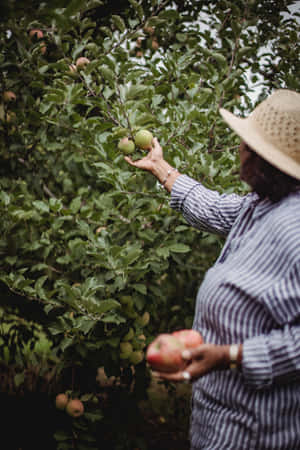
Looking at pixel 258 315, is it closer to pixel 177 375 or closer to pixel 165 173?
pixel 177 375

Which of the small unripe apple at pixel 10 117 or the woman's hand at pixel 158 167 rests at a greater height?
the woman's hand at pixel 158 167

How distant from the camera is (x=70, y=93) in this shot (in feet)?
6.05

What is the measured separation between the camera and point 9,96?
2176 millimetres

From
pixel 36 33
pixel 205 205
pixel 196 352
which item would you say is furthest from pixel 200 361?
pixel 36 33

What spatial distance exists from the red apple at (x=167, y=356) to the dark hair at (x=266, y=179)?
49 cm

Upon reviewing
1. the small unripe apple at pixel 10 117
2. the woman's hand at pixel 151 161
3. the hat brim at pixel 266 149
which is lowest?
the small unripe apple at pixel 10 117

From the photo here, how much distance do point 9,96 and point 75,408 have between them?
5.81 ft

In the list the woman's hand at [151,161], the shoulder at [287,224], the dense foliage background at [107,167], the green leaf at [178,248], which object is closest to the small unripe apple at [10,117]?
the dense foliage background at [107,167]

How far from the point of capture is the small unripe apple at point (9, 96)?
6.98 feet

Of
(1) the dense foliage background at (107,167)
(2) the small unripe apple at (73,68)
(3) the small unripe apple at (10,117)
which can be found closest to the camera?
(1) the dense foliage background at (107,167)

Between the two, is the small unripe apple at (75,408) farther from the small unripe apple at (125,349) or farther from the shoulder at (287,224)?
the shoulder at (287,224)

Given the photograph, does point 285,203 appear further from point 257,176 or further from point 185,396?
point 185,396

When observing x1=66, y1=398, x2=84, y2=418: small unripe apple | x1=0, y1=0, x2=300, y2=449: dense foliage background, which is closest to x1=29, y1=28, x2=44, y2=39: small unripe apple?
x1=0, y1=0, x2=300, y2=449: dense foliage background

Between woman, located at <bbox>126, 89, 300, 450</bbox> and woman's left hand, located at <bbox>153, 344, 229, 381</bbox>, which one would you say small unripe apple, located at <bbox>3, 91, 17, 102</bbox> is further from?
woman's left hand, located at <bbox>153, 344, 229, 381</bbox>
